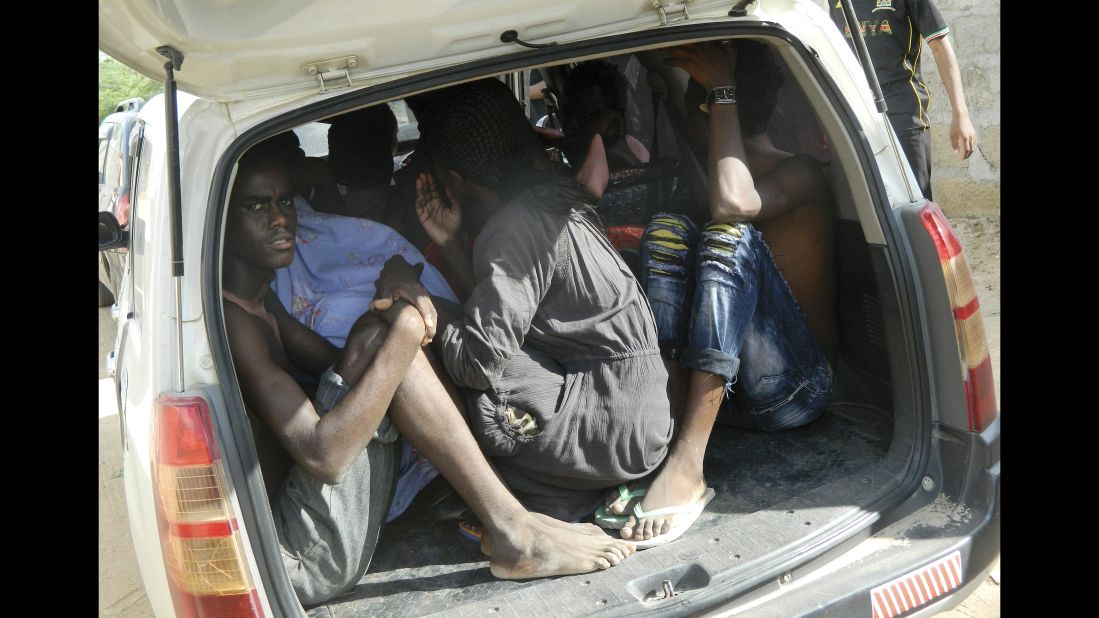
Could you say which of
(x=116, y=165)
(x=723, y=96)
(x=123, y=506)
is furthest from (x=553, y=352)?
(x=116, y=165)

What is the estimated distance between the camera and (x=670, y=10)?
1.91 metres

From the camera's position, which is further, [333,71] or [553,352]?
[553,352]

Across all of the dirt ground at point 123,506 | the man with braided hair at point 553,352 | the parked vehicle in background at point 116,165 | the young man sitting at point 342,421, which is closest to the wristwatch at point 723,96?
the man with braided hair at point 553,352

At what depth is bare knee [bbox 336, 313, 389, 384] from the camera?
2.03m

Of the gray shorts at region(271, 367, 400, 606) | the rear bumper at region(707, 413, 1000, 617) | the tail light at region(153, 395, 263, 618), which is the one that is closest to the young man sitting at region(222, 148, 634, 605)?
the gray shorts at region(271, 367, 400, 606)

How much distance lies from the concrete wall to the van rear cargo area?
12.3ft

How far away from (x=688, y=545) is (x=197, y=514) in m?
1.16

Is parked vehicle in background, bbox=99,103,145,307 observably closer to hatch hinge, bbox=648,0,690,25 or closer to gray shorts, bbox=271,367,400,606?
gray shorts, bbox=271,367,400,606

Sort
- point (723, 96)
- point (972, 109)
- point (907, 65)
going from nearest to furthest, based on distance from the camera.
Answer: point (723, 96) → point (907, 65) → point (972, 109)

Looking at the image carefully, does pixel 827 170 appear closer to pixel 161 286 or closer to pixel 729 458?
pixel 729 458

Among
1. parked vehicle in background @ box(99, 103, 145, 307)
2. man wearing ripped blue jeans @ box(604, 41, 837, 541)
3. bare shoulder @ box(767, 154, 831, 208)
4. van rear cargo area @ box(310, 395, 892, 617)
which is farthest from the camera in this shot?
parked vehicle in background @ box(99, 103, 145, 307)

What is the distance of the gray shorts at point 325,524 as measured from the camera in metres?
1.99

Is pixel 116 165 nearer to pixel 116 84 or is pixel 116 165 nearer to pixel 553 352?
pixel 553 352

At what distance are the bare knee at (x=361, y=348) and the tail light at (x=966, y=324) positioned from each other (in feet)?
4.45
